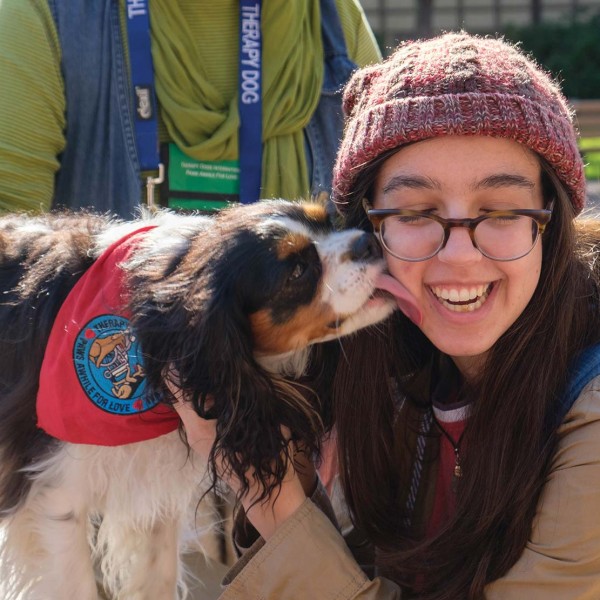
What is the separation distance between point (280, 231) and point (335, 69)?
1.38 metres

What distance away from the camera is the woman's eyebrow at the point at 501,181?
6.82 feet

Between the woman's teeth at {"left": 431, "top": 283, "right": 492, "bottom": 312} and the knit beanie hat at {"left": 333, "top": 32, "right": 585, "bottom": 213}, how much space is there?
0.32m

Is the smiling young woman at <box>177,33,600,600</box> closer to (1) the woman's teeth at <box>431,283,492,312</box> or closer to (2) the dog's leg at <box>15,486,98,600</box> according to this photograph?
(1) the woman's teeth at <box>431,283,492,312</box>

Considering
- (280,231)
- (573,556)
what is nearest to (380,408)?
(280,231)

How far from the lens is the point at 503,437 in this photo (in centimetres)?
218

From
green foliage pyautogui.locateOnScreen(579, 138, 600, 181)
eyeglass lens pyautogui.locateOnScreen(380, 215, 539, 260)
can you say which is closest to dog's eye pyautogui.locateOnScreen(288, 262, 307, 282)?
eyeglass lens pyautogui.locateOnScreen(380, 215, 539, 260)

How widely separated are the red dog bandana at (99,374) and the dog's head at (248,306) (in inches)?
3.6

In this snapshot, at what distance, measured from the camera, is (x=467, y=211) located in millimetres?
2105

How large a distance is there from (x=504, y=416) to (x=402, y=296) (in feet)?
1.25

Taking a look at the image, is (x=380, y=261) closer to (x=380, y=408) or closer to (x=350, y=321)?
(x=350, y=321)

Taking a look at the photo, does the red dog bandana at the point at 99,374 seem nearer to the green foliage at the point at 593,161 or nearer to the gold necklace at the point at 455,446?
the gold necklace at the point at 455,446

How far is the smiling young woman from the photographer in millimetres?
2020

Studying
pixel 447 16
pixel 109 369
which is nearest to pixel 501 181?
pixel 109 369

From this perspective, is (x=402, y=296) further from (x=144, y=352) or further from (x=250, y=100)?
(x=250, y=100)
